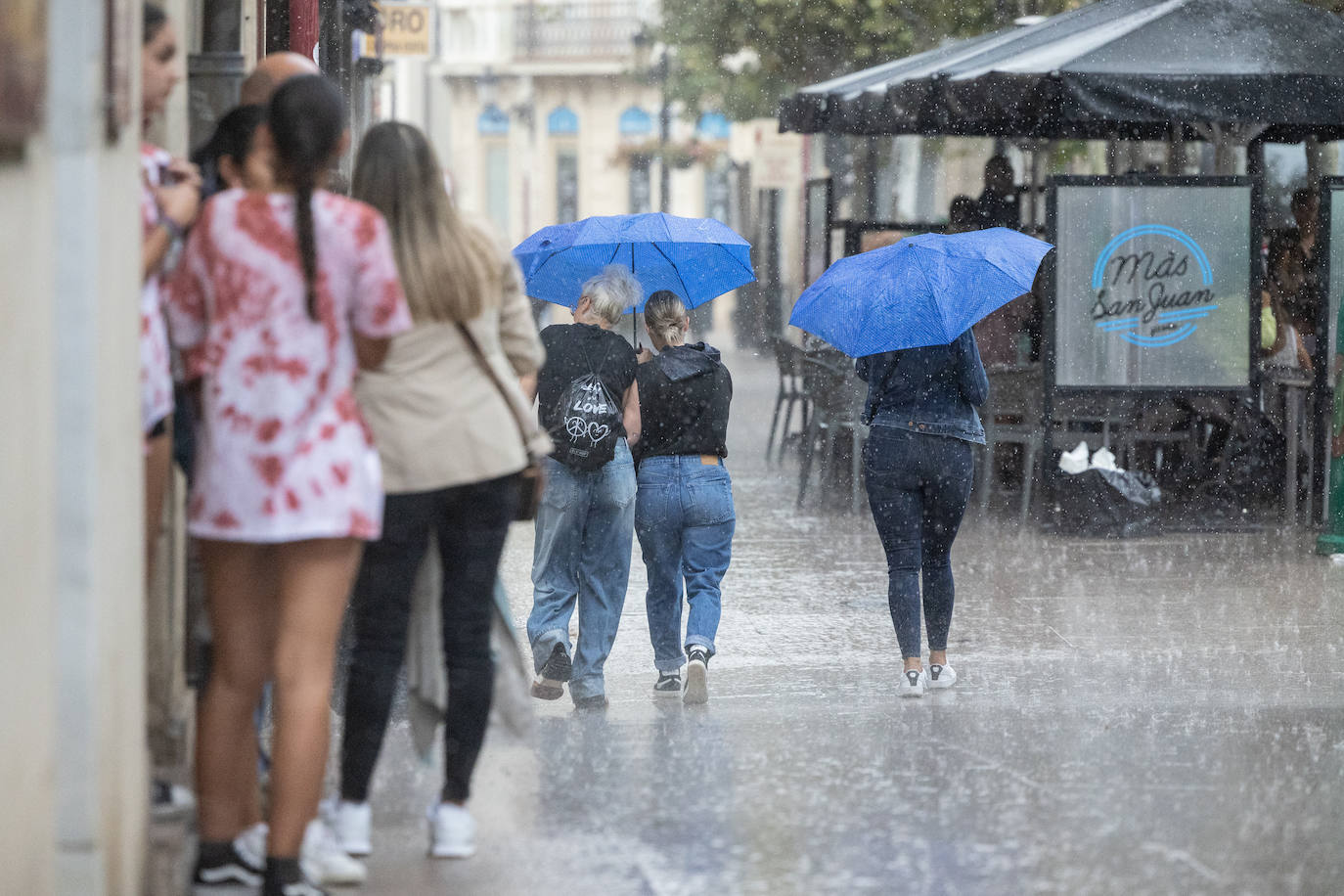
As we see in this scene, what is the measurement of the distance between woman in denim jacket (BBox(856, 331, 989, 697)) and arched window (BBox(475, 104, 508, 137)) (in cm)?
4721

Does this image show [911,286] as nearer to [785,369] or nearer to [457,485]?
[457,485]

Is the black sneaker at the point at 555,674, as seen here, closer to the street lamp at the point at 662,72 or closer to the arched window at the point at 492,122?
the street lamp at the point at 662,72

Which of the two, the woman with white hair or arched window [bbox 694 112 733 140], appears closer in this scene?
the woman with white hair

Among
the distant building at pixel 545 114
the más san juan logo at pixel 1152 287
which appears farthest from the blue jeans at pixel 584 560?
the distant building at pixel 545 114

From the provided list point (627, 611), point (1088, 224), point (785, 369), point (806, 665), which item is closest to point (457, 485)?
point (806, 665)

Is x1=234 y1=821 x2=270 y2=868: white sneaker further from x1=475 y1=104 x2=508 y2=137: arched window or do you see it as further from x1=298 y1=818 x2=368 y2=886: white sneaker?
x1=475 y1=104 x2=508 y2=137: arched window

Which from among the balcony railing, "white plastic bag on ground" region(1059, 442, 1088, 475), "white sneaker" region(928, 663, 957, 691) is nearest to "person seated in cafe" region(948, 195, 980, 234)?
"white plastic bag on ground" region(1059, 442, 1088, 475)

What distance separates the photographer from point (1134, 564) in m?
9.73

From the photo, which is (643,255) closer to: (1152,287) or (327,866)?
(327,866)

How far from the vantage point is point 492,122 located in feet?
175

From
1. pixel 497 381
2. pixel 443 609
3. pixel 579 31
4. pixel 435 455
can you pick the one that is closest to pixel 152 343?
pixel 435 455

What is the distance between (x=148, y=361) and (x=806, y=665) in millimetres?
3881

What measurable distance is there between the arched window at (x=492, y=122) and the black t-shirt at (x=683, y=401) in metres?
47.2

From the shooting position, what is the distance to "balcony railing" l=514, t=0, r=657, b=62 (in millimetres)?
51956
